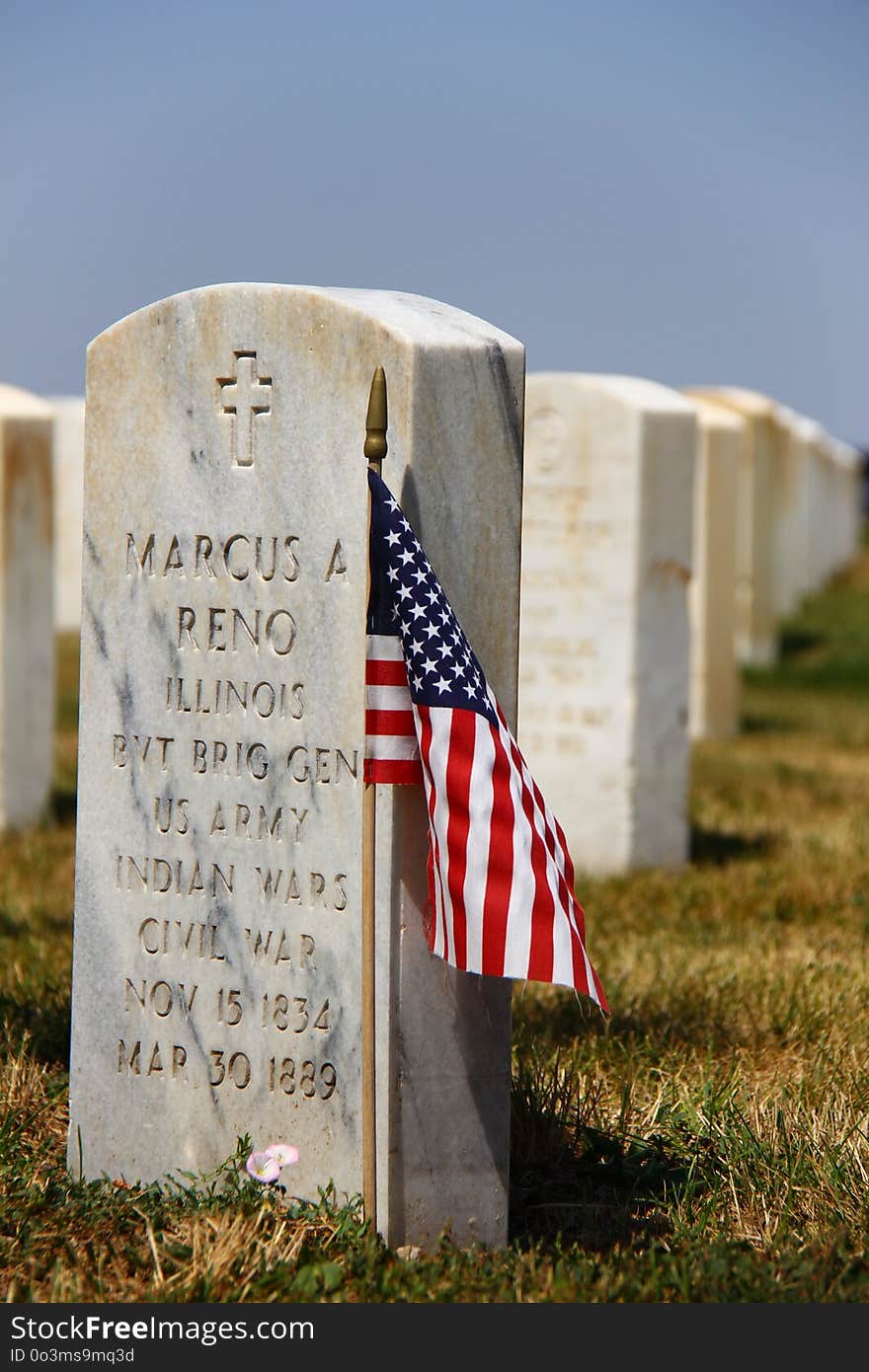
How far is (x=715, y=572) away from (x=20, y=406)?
5.30 meters

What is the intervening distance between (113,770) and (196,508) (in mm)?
591

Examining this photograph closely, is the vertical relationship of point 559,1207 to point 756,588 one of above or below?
below

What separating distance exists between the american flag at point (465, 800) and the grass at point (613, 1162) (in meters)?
0.55

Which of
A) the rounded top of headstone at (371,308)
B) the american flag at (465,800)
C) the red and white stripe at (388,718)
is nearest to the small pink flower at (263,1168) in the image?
the american flag at (465,800)

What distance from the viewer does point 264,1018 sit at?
3.66 meters

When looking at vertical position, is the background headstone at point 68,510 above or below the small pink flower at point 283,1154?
above

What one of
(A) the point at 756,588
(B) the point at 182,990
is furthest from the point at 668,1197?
(A) the point at 756,588

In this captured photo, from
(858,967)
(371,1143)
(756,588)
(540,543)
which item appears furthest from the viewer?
(756,588)

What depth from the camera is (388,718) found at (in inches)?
136

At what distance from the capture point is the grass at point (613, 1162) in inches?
130

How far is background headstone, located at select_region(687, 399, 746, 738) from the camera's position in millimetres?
12211

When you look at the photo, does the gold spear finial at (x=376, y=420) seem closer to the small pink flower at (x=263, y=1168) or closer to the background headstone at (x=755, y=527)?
the small pink flower at (x=263, y=1168)

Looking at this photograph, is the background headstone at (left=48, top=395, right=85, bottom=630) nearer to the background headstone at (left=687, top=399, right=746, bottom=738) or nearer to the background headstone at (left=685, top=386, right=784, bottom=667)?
the background headstone at (left=685, top=386, right=784, bottom=667)

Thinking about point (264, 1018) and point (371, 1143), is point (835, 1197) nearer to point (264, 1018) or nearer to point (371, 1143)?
point (371, 1143)
